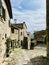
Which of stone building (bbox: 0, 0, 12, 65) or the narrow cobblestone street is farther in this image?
the narrow cobblestone street

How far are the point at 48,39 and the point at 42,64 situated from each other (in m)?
4.50

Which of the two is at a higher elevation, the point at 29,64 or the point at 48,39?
the point at 48,39

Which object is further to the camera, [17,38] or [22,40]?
[22,40]

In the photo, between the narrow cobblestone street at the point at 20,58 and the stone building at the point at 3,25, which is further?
the narrow cobblestone street at the point at 20,58

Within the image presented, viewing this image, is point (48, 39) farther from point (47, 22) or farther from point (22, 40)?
point (22, 40)

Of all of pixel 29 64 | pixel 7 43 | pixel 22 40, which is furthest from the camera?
pixel 22 40

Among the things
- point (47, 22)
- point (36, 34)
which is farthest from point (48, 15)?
point (36, 34)

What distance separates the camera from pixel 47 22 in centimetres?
1694

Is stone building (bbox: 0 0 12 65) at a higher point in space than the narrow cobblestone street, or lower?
higher

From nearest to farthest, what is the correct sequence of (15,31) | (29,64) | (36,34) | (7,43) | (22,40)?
(29,64)
(7,43)
(15,31)
(22,40)
(36,34)

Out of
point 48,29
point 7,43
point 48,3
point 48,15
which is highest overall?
point 48,3

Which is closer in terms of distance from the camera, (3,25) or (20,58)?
(3,25)

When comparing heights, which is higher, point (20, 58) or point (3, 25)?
point (3, 25)

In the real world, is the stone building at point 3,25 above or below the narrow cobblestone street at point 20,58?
above
